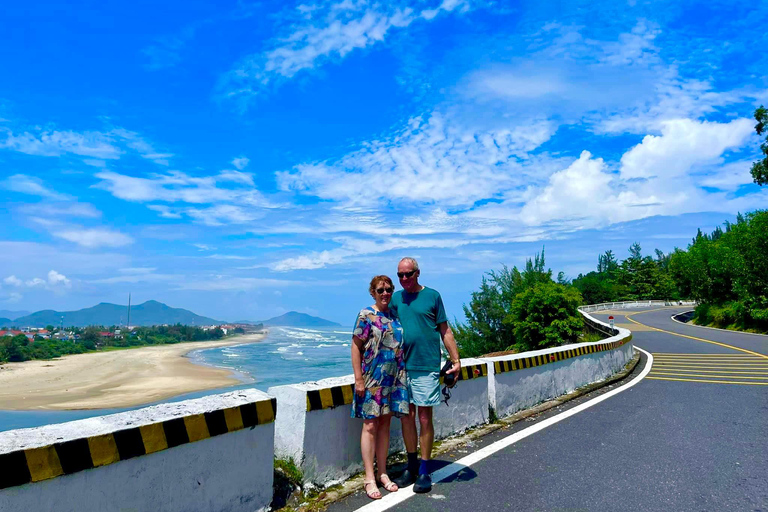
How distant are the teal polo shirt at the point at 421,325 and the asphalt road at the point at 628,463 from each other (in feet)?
3.34

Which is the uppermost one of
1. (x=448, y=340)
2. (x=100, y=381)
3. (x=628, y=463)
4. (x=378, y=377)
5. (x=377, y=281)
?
(x=377, y=281)

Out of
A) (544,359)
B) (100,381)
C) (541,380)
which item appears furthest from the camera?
(100,381)

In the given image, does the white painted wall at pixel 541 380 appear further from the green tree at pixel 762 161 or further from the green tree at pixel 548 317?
the green tree at pixel 762 161

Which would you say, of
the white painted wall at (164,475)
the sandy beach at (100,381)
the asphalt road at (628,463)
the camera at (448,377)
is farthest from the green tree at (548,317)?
the sandy beach at (100,381)

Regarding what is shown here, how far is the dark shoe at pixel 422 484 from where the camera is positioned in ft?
13.4

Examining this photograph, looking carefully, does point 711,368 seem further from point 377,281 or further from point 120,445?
point 120,445

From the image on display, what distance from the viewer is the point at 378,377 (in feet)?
13.4

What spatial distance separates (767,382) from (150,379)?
61.5 m

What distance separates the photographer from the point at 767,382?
10852mm

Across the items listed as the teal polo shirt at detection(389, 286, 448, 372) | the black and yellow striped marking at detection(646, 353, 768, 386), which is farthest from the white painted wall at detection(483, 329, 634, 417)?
the teal polo shirt at detection(389, 286, 448, 372)

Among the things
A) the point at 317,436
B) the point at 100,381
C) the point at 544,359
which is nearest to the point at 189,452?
the point at 317,436

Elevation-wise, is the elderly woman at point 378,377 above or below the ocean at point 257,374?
above

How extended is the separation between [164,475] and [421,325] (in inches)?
83.9

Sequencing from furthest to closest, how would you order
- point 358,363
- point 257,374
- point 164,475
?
1. point 257,374
2. point 358,363
3. point 164,475
